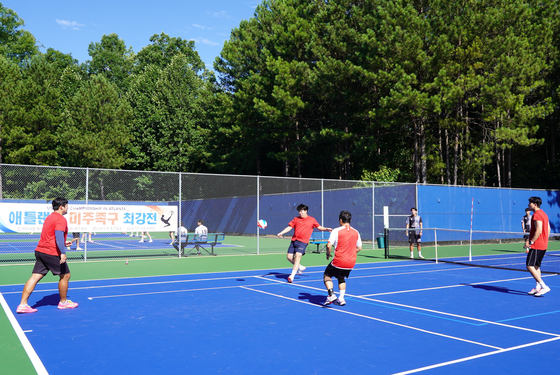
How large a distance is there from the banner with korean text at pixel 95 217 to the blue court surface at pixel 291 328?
4061 millimetres

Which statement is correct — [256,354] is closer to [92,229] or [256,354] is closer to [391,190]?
[92,229]

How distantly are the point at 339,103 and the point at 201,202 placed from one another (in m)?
12.6

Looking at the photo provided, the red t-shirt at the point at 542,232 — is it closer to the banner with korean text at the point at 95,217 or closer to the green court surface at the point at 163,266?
the green court surface at the point at 163,266

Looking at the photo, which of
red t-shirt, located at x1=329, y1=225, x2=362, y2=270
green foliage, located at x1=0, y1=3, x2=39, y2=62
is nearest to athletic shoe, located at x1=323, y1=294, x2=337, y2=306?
red t-shirt, located at x1=329, y1=225, x2=362, y2=270

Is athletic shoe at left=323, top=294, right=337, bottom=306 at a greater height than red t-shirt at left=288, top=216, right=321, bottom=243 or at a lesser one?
lesser

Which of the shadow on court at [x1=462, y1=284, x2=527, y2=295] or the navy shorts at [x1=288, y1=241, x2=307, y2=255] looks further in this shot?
the navy shorts at [x1=288, y1=241, x2=307, y2=255]

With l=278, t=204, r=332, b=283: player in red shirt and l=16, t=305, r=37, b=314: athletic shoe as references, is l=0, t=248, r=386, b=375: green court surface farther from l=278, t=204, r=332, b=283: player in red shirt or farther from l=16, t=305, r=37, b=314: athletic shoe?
l=278, t=204, r=332, b=283: player in red shirt

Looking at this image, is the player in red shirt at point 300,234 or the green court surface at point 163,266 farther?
the green court surface at point 163,266

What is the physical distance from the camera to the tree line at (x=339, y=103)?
92.6 feet

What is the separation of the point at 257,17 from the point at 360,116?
54.7 feet

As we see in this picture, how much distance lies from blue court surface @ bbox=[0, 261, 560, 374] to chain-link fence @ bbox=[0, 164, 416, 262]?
21.5 feet

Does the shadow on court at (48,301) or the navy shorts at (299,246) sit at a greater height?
the navy shorts at (299,246)

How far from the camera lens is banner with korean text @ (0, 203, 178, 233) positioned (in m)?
14.2

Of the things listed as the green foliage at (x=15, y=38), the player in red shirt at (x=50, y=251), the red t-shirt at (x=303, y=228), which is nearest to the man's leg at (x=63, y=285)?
the player in red shirt at (x=50, y=251)
